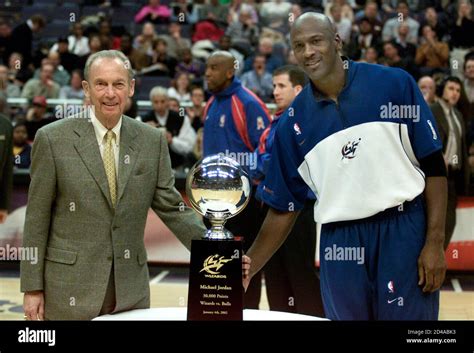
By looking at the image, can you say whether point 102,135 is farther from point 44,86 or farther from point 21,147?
point 44,86

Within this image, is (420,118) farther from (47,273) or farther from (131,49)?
(131,49)

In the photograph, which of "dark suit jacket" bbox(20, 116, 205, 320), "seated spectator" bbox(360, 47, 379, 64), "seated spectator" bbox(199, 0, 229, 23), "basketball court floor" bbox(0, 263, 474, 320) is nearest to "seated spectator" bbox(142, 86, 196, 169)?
"basketball court floor" bbox(0, 263, 474, 320)

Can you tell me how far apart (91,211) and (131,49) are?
8.47 m

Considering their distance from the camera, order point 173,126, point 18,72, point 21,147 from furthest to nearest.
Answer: point 18,72
point 21,147
point 173,126

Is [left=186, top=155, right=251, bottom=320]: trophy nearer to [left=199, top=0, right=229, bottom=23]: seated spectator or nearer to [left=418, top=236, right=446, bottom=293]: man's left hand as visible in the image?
[left=418, top=236, right=446, bottom=293]: man's left hand

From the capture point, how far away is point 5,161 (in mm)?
6352

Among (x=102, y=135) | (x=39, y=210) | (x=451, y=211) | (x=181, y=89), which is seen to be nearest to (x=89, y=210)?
(x=39, y=210)

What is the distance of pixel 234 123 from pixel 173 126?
2.18 metres

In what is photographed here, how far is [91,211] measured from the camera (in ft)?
10.6

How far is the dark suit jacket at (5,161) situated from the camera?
244 inches

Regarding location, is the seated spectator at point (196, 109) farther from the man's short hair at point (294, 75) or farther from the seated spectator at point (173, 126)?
the man's short hair at point (294, 75)

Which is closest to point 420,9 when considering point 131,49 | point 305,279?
point 131,49

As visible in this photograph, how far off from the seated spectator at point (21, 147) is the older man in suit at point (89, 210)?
564cm

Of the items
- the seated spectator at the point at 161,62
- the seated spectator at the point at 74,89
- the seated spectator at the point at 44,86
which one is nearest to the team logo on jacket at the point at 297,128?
the seated spectator at the point at 74,89
